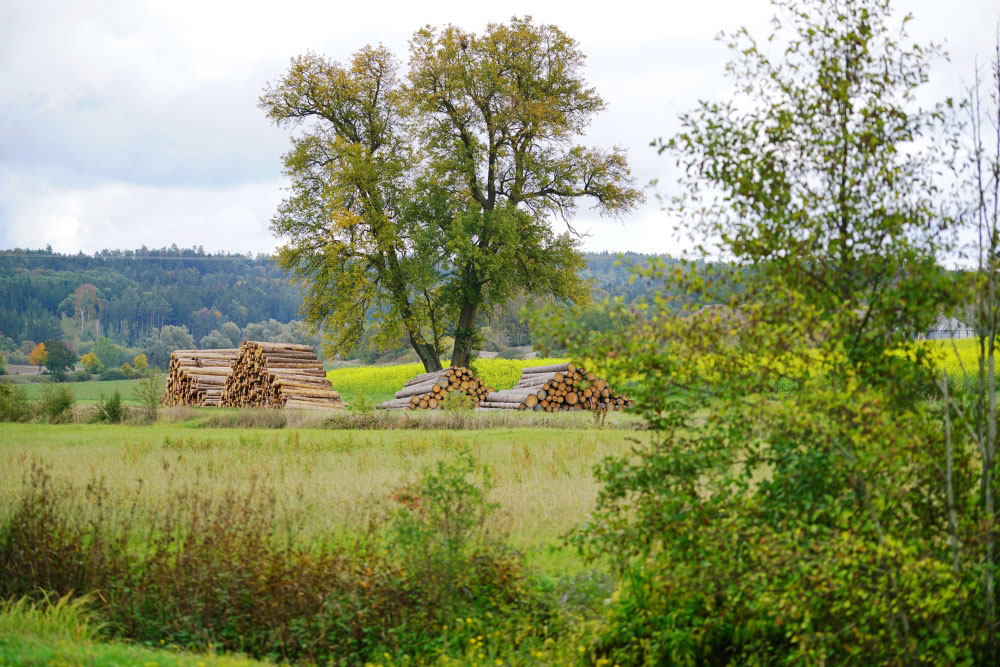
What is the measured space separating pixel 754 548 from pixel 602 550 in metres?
0.97

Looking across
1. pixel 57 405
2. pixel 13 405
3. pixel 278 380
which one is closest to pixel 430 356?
pixel 278 380

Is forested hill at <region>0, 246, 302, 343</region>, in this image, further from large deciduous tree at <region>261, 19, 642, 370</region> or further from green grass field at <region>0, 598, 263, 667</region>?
green grass field at <region>0, 598, 263, 667</region>

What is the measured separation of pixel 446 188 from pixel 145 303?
225 ft

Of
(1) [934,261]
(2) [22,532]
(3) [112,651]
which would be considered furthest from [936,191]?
(2) [22,532]

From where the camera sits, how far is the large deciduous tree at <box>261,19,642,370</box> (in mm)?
27016

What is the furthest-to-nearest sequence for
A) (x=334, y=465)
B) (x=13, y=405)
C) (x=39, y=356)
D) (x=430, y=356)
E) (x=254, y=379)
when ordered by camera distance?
(x=39, y=356) < (x=430, y=356) < (x=254, y=379) < (x=13, y=405) < (x=334, y=465)

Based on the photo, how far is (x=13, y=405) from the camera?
2277 cm

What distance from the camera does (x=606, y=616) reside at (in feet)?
18.6

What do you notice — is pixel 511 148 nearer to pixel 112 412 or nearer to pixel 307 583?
pixel 112 412

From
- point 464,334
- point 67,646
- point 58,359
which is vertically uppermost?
point 464,334

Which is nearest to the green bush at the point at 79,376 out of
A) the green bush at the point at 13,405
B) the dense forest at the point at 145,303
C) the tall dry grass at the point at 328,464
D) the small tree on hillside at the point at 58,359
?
the small tree on hillside at the point at 58,359

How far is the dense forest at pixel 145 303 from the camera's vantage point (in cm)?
7644

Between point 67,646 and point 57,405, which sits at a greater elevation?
point 57,405

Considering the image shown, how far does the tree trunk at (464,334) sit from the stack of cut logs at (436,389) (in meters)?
1.70
